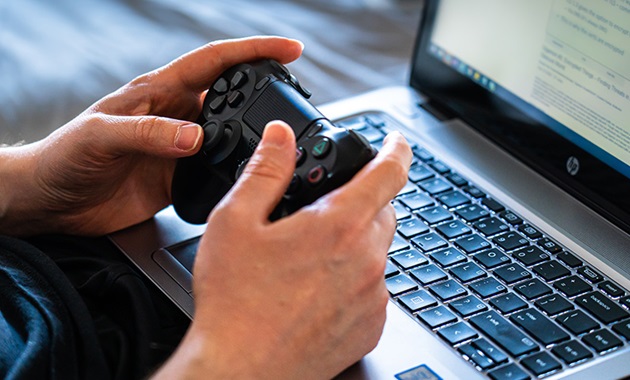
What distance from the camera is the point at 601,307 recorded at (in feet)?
2.04

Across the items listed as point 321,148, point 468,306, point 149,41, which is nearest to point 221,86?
point 321,148

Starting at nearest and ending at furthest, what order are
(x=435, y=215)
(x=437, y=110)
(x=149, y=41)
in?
(x=435, y=215)
(x=437, y=110)
(x=149, y=41)

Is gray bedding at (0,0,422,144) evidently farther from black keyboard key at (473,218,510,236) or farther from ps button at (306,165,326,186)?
ps button at (306,165,326,186)

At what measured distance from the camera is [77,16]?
1.07 m

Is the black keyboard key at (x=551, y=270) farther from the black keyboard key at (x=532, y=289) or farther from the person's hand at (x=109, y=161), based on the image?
the person's hand at (x=109, y=161)

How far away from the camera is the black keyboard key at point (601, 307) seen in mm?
614

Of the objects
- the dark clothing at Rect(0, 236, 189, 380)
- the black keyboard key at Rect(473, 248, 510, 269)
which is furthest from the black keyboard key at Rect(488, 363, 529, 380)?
the dark clothing at Rect(0, 236, 189, 380)

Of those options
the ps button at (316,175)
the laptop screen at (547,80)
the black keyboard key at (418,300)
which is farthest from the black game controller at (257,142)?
the laptop screen at (547,80)

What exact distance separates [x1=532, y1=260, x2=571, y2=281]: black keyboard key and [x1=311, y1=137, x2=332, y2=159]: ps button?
0.68 ft

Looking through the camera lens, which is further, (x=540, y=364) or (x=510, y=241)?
(x=510, y=241)

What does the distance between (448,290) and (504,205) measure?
126mm

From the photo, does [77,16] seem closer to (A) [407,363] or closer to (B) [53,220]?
(B) [53,220]

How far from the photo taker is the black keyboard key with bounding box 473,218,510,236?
696mm

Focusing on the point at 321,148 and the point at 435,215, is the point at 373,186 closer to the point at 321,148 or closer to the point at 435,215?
the point at 321,148
